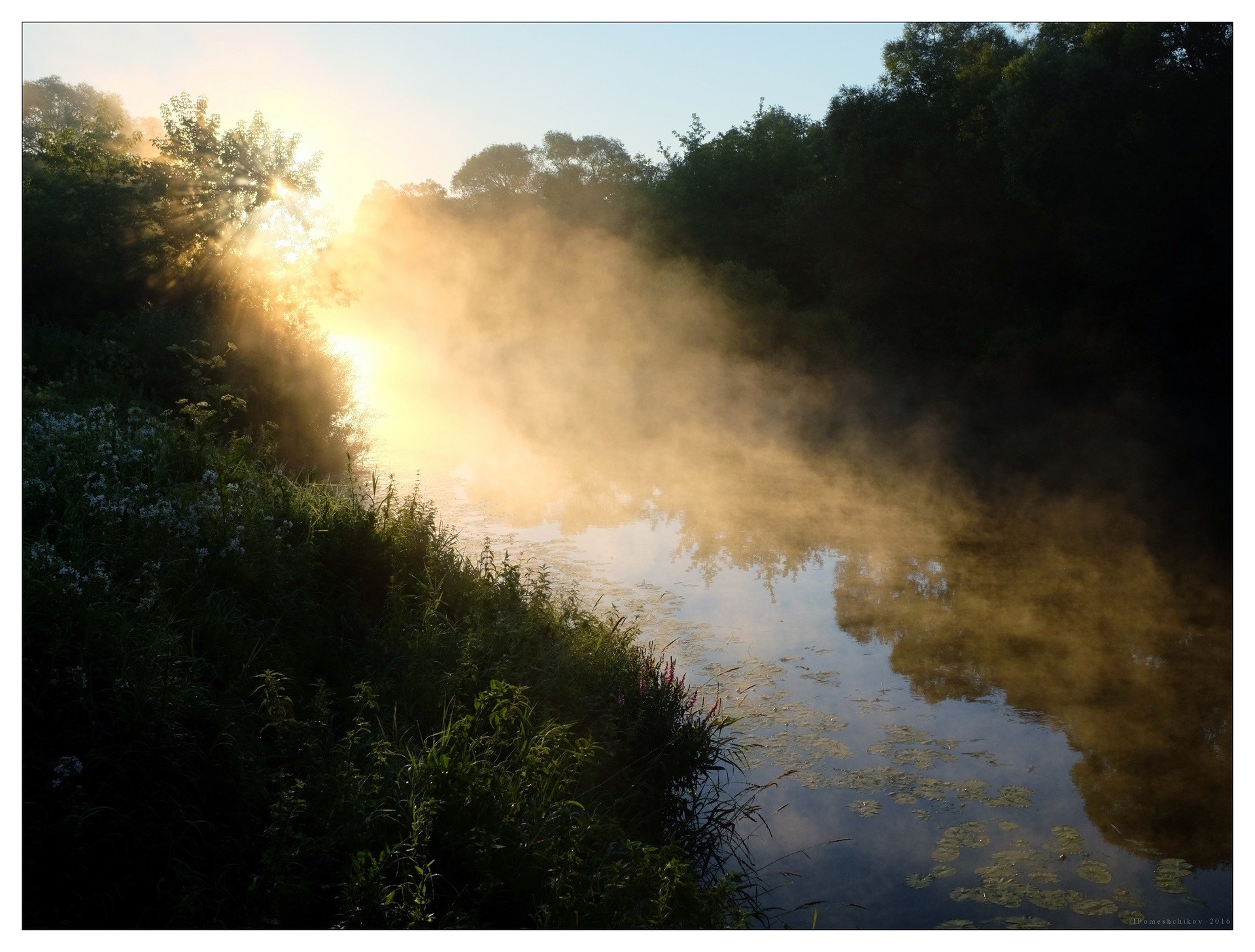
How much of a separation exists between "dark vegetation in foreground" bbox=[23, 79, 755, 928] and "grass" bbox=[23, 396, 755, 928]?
2 centimetres

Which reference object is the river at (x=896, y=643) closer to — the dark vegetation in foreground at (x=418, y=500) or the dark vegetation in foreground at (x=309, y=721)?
the dark vegetation in foreground at (x=309, y=721)

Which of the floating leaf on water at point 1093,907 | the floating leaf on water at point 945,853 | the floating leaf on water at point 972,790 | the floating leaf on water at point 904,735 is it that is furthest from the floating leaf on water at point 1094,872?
the floating leaf on water at point 904,735

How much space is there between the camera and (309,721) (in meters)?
4.60

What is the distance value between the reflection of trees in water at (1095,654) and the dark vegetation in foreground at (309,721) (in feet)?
7.74

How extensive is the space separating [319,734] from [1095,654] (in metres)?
6.26

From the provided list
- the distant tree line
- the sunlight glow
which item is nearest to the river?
the sunlight glow

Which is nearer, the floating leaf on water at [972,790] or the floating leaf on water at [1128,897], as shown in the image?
the floating leaf on water at [1128,897]

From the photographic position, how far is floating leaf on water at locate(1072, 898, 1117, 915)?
443 centimetres

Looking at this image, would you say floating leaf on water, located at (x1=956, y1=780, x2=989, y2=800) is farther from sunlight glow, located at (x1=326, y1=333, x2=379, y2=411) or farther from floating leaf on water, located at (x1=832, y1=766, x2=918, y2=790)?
sunlight glow, located at (x1=326, y1=333, x2=379, y2=411)

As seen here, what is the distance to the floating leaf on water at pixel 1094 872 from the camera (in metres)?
4.68

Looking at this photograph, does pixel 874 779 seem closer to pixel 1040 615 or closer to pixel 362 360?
pixel 1040 615

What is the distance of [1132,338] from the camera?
1648 cm
